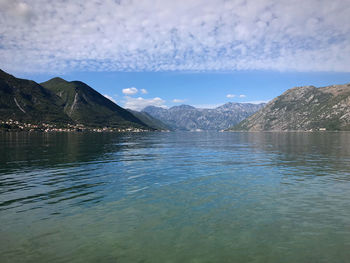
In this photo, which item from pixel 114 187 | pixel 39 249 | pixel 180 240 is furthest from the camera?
pixel 114 187

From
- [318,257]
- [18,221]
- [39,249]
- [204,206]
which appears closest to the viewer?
[318,257]

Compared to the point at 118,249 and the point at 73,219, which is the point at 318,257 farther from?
the point at 73,219

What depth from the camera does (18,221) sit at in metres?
18.6

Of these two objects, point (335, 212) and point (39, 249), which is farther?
point (335, 212)

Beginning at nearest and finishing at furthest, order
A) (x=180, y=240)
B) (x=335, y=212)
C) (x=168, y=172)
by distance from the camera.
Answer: (x=180, y=240) < (x=335, y=212) < (x=168, y=172)

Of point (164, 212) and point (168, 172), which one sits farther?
point (168, 172)

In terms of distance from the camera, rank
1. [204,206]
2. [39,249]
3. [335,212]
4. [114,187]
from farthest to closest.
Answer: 1. [114,187]
2. [204,206]
3. [335,212]
4. [39,249]

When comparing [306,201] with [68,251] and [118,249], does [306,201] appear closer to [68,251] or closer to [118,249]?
[118,249]

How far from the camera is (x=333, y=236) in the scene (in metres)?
15.7

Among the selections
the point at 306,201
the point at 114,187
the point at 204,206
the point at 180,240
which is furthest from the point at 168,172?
the point at 180,240

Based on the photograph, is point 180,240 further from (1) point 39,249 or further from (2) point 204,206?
(1) point 39,249

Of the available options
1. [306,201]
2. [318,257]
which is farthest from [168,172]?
[318,257]

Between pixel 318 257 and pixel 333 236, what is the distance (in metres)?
3.83

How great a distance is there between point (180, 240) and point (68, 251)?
7147 millimetres
